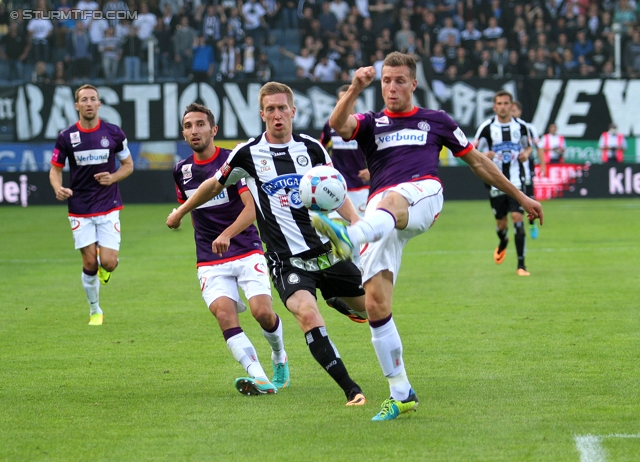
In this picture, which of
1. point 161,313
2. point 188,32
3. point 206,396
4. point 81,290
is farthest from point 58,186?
point 188,32

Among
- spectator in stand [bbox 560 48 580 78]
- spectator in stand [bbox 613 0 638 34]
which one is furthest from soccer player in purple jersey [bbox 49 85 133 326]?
spectator in stand [bbox 613 0 638 34]

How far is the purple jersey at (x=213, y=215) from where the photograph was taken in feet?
24.0

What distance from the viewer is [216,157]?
7.62 m

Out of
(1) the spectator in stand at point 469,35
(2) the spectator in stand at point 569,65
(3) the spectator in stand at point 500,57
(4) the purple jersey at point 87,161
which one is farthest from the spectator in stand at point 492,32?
(4) the purple jersey at point 87,161

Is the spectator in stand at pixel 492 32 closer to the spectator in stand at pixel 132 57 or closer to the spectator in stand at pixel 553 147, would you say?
the spectator in stand at pixel 553 147

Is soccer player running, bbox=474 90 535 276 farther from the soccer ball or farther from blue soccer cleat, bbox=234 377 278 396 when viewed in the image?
the soccer ball

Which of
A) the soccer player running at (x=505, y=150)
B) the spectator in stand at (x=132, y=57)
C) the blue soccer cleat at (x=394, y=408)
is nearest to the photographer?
the blue soccer cleat at (x=394, y=408)

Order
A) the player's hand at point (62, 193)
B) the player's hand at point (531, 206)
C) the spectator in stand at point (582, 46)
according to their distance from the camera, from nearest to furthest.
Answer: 1. the player's hand at point (531, 206)
2. the player's hand at point (62, 193)
3. the spectator in stand at point (582, 46)

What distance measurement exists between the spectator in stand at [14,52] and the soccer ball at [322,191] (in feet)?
85.5

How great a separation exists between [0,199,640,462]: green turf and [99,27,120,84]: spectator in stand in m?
15.3

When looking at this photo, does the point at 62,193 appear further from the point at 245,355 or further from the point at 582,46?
the point at 582,46

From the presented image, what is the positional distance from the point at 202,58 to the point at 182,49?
2.20 ft

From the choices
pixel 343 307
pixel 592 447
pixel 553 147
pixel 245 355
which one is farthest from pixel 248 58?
pixel 592 447

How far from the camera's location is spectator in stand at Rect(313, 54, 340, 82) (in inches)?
1195
